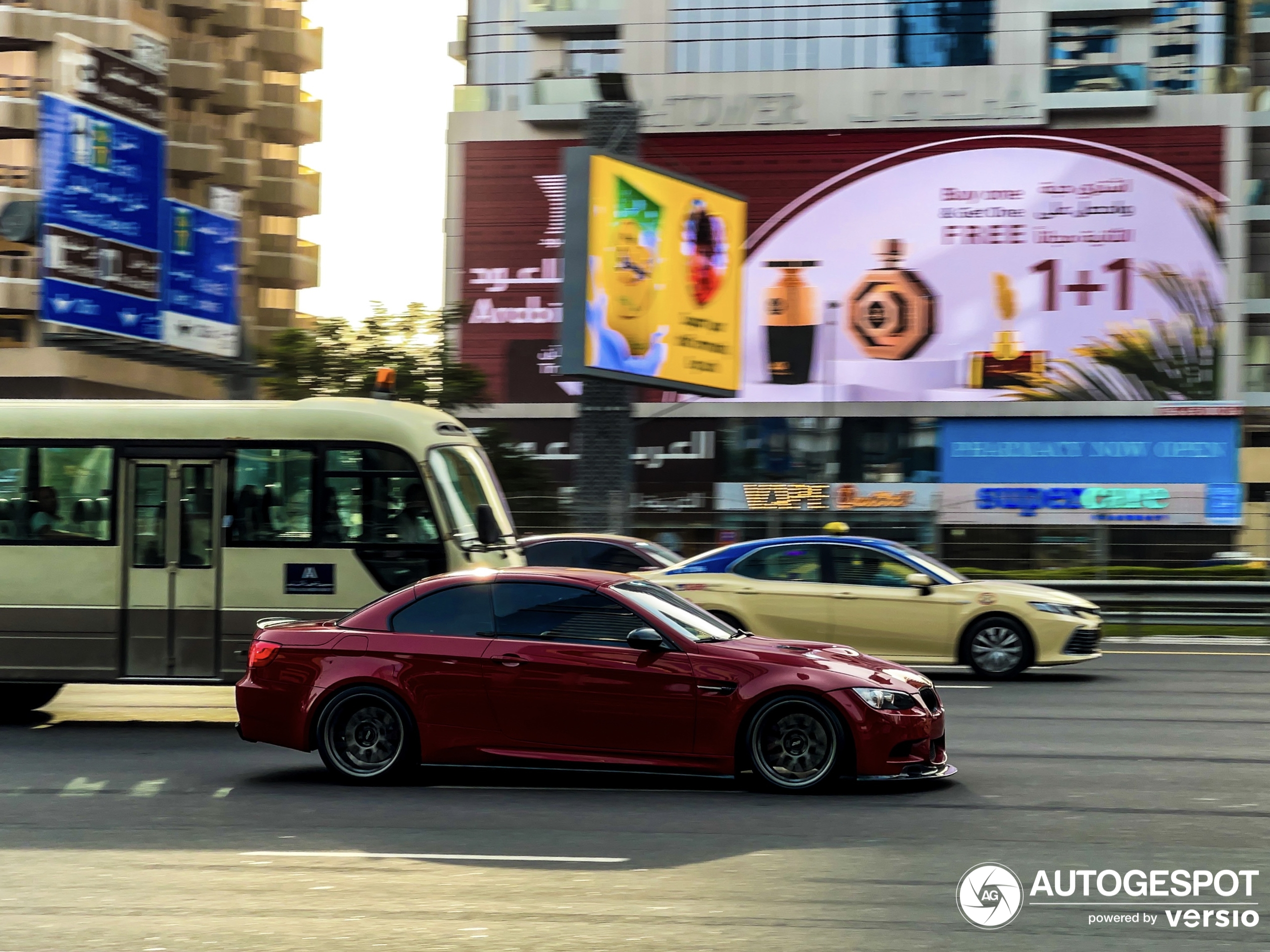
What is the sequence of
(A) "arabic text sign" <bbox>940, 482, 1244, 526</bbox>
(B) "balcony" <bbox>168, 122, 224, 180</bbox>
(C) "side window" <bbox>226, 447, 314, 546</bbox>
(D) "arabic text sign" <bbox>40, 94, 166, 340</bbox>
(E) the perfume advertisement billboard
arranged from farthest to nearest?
(B) "balcony" <bbox>168, 122, 224, 180</bbox>
(E) the perfume advertisement billboard
(A) "arabic text sign" <bbox>940, 482, 1244, 526</bbox>
(D) "arabic text sign" <bbox>40, 94, 166, 340</bbox>
(C) "side window" <bbox>226, 447, 314, 546</bbox>

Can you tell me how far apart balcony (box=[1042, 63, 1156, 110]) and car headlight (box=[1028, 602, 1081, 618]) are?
3404 centimetres

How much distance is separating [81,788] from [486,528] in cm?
436

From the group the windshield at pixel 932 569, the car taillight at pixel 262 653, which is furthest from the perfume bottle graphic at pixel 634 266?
the car taillight at pixel 262 653

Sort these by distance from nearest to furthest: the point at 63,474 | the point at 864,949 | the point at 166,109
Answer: the point at 864,949
the point at 63,474
the point at 166,109

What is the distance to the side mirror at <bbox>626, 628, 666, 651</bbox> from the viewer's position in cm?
970

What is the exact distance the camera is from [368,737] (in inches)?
404

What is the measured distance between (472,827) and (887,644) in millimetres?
8226

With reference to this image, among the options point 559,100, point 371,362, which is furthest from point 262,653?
point 559,100

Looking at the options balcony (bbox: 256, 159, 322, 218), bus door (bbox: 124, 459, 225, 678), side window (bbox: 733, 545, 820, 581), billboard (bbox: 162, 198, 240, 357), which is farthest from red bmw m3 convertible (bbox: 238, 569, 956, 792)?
balcony (bbox: 256, 159, 322, 218)

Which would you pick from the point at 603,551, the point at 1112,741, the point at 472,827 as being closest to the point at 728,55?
the point at 603,551

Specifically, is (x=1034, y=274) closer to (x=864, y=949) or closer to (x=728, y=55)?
(x=728, y=55)

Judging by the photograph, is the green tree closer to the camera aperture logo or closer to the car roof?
the car roof

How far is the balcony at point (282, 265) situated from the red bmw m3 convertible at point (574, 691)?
56.7 meters

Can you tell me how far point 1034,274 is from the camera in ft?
155
